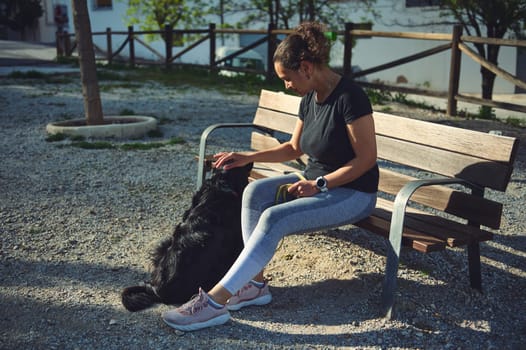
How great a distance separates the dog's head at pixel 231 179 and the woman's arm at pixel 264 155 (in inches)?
1.3

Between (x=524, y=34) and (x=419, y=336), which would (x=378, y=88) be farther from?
(x=419, y=336)

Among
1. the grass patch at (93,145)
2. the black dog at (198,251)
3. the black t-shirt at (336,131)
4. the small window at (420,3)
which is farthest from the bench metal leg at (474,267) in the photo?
the small window at (420,3)

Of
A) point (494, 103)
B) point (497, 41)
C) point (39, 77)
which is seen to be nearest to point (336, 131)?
point (497, 41)

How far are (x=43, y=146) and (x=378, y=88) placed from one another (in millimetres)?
6241

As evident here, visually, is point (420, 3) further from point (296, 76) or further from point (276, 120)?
point (296, 76)

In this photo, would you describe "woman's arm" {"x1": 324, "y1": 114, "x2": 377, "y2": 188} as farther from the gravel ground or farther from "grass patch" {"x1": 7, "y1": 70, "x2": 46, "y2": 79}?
"grass patch" {"x1": 7, "y1": 70, "x2": 46, "y2": 79}

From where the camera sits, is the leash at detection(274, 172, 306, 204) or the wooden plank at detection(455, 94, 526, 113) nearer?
the leash at detection(274, 172, 306, 204)

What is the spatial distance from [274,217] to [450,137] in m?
1.12

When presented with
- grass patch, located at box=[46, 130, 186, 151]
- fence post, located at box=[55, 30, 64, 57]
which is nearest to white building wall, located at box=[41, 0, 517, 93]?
fence post, located at box=[55, 30, 64, 57]

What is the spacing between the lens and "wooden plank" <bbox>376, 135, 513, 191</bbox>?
10.0 feet

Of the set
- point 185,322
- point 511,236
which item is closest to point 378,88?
point 511,236

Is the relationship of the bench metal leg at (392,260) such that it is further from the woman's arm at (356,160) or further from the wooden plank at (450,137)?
the wooden plank at (450,137)

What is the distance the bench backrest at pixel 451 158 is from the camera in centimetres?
304

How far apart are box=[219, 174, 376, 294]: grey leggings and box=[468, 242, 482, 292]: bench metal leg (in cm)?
61
